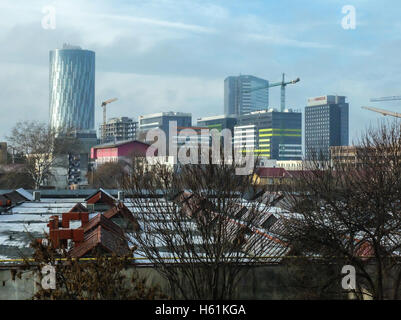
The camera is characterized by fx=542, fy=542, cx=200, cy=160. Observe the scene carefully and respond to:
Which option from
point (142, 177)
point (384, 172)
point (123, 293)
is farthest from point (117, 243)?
point (384, 172)

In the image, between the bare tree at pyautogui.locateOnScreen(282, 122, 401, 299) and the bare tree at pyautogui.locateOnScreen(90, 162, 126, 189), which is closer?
the bare tree at pyautogui.locateOnScreen(282, 122, 401, 299)

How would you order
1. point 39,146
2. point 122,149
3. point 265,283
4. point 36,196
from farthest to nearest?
point 122,149
point 39,146
point 36,196
point 265,283

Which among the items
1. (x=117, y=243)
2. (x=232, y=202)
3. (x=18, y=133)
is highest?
(x=18, y=133)

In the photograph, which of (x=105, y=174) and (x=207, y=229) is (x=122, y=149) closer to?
(x=105, y=174)

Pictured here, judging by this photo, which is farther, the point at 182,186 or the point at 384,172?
the point at 384,172

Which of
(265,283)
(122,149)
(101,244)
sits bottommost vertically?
(265,283)

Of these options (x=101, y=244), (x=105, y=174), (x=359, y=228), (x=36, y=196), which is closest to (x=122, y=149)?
(x=105, y=174)

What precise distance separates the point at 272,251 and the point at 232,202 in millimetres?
4071

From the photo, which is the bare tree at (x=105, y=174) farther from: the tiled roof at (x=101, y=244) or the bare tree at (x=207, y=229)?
the bare tree at (x=207, y=229)

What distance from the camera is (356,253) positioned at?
19.4 m

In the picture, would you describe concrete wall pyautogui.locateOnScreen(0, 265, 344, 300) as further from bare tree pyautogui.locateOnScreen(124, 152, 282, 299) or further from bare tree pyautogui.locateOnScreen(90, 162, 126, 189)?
bare tree pyautogui.locateOnScreen(90, 162, 126, 189)

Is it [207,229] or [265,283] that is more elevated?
[207,229]

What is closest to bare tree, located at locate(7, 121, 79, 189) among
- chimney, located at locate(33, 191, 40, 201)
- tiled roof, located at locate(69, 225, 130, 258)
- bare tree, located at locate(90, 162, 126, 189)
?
bare tree, located at locate(90, 162, 126, 189)
